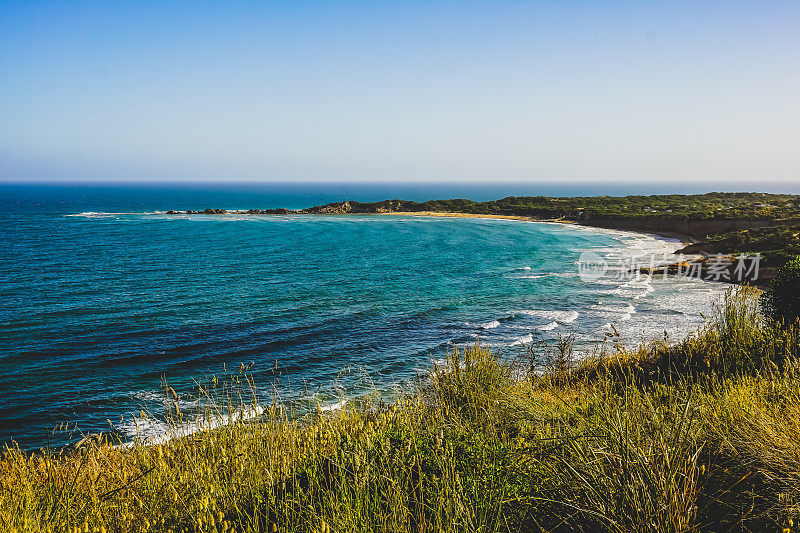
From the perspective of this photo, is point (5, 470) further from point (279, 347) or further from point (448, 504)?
point (279, 347)

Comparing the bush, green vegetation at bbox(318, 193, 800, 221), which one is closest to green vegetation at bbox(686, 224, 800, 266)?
green vegetation at bbox(318, 193, 800, 221)

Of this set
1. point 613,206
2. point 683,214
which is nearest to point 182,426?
point 683,214

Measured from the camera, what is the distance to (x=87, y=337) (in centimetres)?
1741

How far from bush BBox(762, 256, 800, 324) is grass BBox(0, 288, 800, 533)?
7.60 meters

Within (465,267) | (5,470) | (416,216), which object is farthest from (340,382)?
(416,216)

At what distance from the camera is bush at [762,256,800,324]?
11.6 m

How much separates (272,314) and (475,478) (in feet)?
57.9

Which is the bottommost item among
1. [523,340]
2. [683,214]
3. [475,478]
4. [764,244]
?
[523,340]

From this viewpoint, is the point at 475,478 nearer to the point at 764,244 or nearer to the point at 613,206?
the point at 764,244

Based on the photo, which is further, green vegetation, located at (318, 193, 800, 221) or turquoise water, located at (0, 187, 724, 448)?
green vegetation, located at (318, 193, 800, 221)

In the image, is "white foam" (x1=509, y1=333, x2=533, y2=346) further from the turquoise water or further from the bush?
the bush

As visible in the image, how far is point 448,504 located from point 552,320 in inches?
699

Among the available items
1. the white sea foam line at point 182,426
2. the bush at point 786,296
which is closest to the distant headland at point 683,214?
the bush at point 786,296

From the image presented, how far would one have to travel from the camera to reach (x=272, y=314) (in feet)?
67.5
